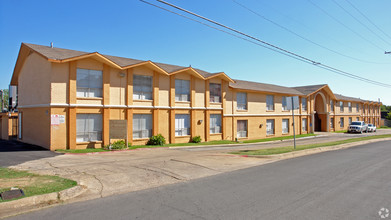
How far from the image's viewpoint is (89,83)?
17.5m

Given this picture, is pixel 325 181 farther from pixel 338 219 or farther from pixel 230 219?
pixel 230 219

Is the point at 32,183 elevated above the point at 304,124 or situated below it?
below

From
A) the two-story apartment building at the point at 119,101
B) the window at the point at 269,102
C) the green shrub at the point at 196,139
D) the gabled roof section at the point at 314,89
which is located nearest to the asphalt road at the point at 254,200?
the two-story apartment building at the point at 119,101

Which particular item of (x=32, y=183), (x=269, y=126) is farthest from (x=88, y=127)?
(x=269, y=126)

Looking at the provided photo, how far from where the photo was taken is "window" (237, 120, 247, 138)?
27938 mm

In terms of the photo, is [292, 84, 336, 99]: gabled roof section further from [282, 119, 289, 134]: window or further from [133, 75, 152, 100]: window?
[133, 75, 152, 100]: window

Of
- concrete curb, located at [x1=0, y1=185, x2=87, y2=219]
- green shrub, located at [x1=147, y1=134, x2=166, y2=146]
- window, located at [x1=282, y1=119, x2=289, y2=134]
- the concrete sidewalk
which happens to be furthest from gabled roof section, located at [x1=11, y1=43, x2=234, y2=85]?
window, located at [x1=282, y1=119, x2=289, y2=134]

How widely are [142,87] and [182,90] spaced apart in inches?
153

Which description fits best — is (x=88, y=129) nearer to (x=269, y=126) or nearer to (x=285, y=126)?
(x=269, y=126)

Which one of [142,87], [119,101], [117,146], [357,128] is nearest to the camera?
[117,146]

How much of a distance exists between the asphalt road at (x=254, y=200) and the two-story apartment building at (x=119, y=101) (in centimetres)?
1122

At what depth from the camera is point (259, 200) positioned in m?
6.36

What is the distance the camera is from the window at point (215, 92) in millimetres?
24938

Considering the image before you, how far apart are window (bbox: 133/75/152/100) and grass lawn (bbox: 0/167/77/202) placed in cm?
→ 1146
